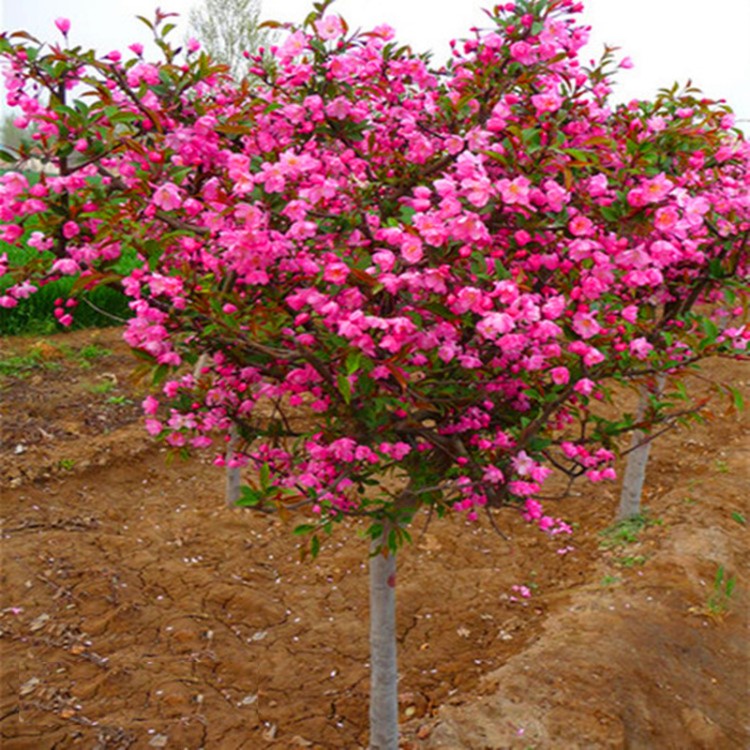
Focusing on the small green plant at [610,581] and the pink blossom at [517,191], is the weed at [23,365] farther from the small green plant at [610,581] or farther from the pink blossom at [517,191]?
the pink blossom at [517,191]

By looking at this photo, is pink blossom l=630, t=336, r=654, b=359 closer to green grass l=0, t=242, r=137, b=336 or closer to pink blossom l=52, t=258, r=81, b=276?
pink blossom l=52, t=258, r=81, b=276

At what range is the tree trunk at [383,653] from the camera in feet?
9.92

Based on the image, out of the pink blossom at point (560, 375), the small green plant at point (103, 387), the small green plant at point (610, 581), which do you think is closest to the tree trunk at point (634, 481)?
the small green plant at point (610, 581)

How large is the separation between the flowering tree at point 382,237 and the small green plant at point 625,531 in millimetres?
3270

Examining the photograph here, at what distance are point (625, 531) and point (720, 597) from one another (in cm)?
98

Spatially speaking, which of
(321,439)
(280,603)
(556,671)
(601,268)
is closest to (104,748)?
(280,603)

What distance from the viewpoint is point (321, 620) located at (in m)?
4.50

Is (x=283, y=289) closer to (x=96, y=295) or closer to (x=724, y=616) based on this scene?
(x=724, y=616)

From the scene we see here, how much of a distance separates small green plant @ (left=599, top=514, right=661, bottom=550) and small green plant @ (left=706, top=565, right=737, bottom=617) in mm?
776

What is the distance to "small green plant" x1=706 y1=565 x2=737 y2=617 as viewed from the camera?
14.8 ft

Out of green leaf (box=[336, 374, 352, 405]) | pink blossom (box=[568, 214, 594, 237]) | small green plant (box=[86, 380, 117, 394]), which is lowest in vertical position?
small green plant (box=[86, 380, 117, 394])

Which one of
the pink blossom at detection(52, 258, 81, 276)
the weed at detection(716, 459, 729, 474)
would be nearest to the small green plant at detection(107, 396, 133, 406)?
the pink blossom at detection(52, 258, 81, 276)

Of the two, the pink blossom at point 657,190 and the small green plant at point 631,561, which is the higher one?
the pink blossom at point 657,190

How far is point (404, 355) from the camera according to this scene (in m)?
1.85
